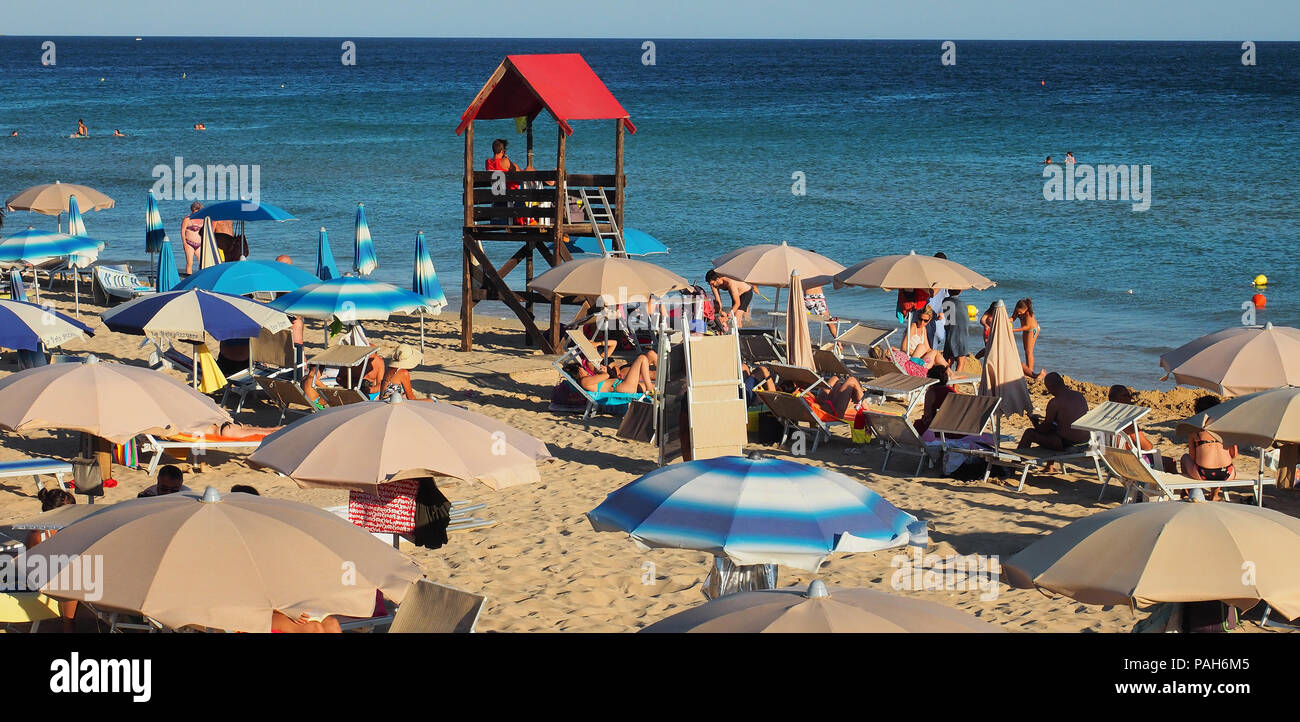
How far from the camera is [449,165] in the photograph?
45031mm

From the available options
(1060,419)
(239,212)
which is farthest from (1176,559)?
(239,212)

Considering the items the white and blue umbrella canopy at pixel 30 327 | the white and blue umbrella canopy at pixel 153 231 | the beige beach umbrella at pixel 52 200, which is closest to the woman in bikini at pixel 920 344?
the white and blue umbrella canopy at pixel 30 327

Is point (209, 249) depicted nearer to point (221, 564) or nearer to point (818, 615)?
point (221, 564)

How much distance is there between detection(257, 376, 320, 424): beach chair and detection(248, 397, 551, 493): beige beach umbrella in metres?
4.19

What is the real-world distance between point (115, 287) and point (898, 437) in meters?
12.5

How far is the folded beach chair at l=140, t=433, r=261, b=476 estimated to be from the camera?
407 inches

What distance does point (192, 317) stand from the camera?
1108 centimetres

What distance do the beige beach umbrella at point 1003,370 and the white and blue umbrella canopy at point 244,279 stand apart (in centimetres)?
727

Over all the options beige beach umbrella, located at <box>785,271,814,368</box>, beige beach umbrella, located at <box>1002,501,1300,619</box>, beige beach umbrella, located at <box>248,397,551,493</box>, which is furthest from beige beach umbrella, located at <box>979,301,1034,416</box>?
beige beach umbrella, located at <box>1002,501,1300,619</box>

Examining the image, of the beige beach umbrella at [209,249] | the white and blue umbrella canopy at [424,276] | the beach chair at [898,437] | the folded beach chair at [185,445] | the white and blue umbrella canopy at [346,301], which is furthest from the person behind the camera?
the white and blue umbrella canopy at [424,276]

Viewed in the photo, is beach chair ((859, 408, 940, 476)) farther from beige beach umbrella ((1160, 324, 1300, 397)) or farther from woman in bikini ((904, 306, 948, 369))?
woman in bikini ((904, 306, 948, 369))

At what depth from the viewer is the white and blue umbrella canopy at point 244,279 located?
1319 centimetres

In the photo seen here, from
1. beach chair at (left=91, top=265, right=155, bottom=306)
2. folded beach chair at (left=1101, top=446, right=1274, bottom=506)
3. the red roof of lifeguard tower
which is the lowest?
folded beach chair at (left=1101, top=446, right=1274, bottom=506)

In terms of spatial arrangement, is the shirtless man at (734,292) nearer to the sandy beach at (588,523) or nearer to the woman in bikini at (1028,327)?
the sandy beach at (588,523)
